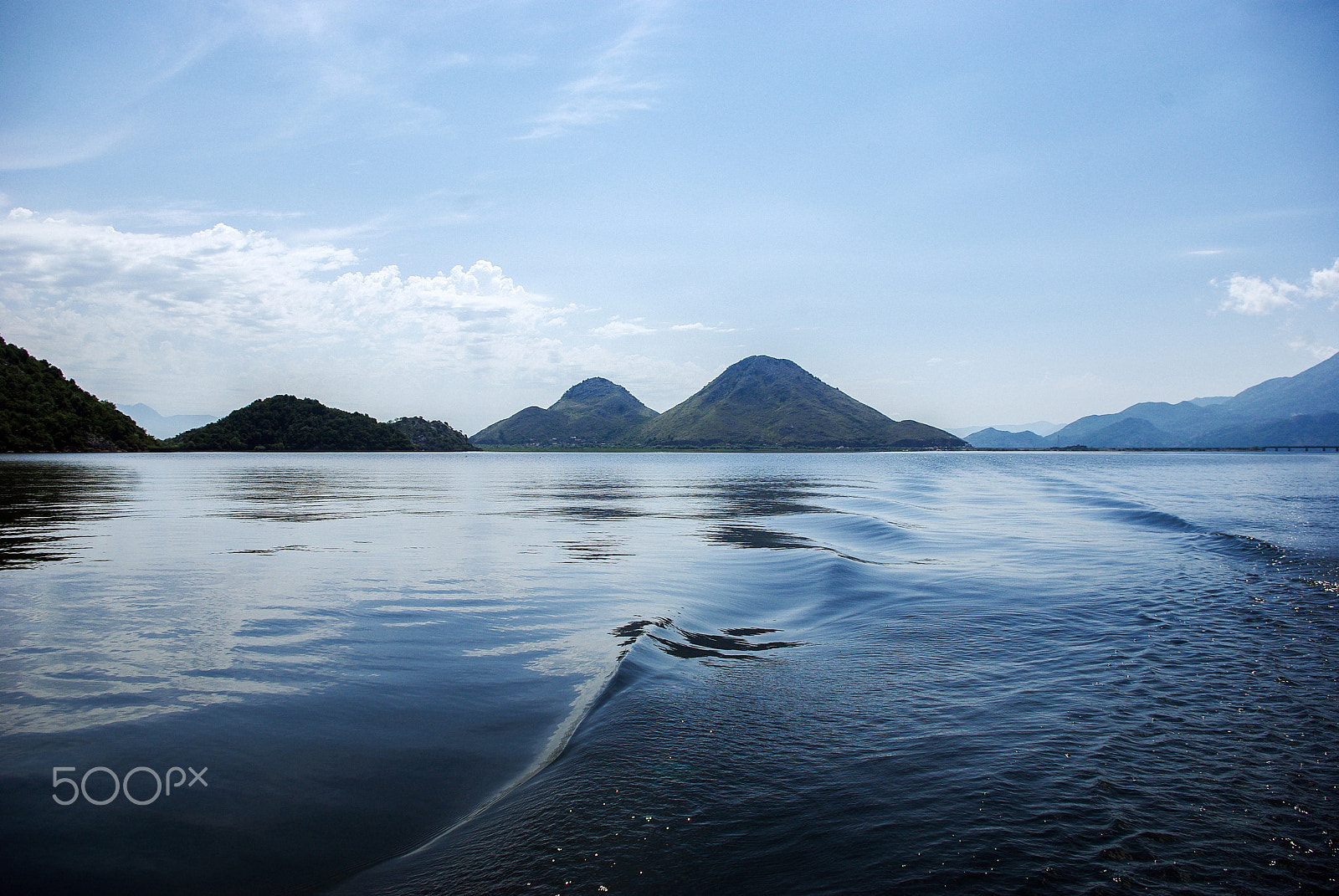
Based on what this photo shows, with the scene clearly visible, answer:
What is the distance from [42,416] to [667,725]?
778ft

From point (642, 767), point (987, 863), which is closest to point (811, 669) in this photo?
point (642, 767)

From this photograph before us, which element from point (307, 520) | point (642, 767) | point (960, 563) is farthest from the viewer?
point (307, 520)

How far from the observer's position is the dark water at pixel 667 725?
6.00 meters

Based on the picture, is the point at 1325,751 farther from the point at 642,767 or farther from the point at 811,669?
the point at 642,767

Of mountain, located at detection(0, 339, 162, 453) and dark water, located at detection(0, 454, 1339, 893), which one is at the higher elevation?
mountain, located at detection(0, 339, 162, 453)

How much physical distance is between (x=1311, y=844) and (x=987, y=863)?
3.19m

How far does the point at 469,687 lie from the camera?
10.9 m

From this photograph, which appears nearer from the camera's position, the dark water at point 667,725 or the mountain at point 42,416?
the dark water at point 667,725

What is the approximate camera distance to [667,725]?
30.4 feet

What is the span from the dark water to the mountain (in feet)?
665

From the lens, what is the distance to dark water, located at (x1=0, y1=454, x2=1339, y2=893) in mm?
6000

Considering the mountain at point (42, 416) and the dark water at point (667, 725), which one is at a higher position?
the mountain at point (42, 416)

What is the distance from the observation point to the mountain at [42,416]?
166 meters

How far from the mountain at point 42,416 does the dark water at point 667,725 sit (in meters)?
203
